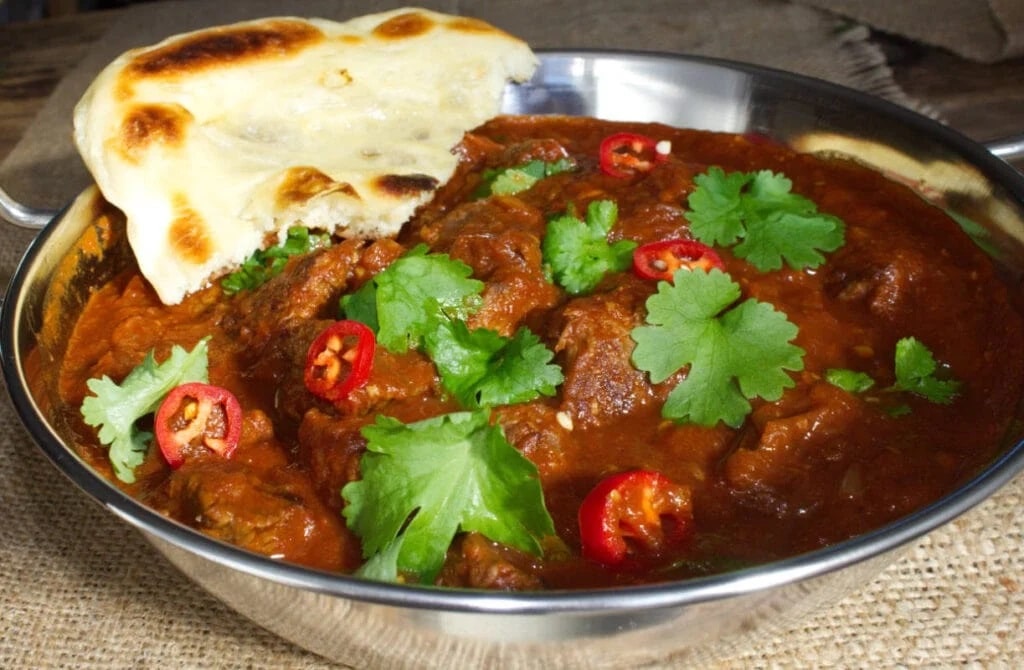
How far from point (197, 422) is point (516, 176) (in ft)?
4.97

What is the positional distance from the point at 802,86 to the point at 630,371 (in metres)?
1.81

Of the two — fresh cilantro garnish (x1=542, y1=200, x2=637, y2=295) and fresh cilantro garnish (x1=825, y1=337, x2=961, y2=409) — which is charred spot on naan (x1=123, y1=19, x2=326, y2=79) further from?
fresh cilantro garnish (x1=825, y1=337, x2=961, y2=409)

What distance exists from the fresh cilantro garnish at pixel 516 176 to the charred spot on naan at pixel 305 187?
53 centimetres

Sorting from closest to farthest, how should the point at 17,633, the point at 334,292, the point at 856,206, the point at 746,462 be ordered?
the point at 746,462 → the point at 17,633 → the point at 334,292 → the point at 856,206

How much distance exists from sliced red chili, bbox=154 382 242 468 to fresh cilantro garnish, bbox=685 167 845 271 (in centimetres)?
162

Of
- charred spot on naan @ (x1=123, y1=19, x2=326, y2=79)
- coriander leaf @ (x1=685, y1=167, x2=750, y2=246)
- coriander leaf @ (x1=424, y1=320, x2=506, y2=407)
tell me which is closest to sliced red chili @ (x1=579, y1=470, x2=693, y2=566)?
coriander leaf @ (x1=424, y1=320, x2=506, y2=407)

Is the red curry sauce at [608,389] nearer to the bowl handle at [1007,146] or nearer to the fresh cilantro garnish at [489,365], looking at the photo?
the fresh cilantro garnish at [489,365]

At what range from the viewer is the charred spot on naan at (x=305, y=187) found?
3729mm

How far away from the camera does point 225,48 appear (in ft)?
13.4

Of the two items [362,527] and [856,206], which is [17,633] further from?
[856,206]

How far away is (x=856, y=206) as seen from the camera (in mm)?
4004

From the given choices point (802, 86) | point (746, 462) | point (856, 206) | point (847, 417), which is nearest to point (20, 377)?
point (746, 462)

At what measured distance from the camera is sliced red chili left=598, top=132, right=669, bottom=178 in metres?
4.16

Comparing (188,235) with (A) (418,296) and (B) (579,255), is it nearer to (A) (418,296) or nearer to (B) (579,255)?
(A) (418,296)
